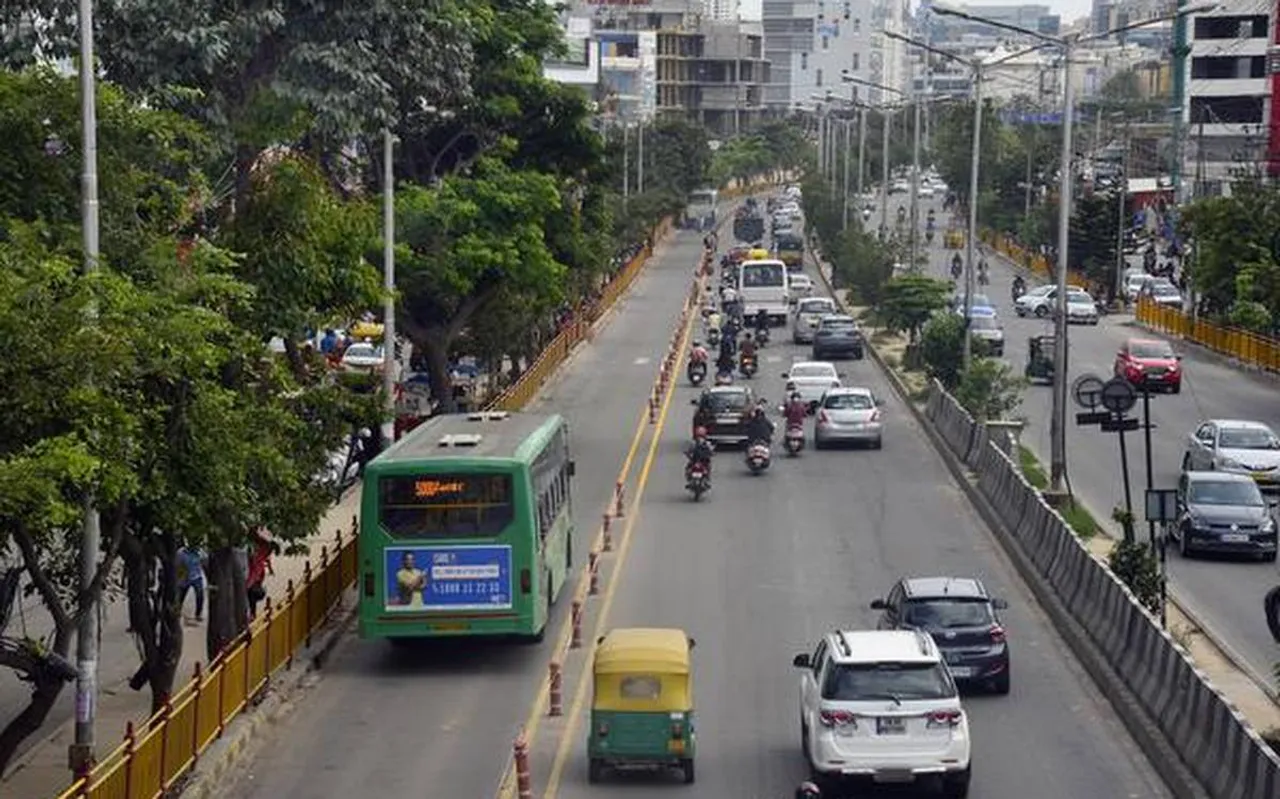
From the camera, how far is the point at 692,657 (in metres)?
29.9

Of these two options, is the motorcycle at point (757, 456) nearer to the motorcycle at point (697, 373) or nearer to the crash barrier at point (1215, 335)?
the motorcycle at point (697, 373)

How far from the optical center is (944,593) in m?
27.6

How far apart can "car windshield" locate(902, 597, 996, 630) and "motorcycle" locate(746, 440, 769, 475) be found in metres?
20.5

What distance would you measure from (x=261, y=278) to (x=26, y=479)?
10.2m

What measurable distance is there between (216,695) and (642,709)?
14.2 feet

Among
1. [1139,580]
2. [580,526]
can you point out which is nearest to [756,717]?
[1139,580]

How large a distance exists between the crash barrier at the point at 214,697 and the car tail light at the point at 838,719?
5.79m

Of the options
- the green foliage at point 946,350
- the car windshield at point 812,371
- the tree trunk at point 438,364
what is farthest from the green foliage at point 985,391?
the tree trunk at point 438,364

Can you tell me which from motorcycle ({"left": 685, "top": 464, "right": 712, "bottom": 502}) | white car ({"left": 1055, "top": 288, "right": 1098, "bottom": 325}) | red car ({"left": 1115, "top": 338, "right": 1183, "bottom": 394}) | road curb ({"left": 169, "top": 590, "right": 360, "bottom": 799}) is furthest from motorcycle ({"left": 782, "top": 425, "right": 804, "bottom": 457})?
white car ({"left": 1055, "top": 288, "right": 1098, "bottom": 325})

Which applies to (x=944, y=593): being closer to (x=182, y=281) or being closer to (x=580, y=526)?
(x=182, y=281)

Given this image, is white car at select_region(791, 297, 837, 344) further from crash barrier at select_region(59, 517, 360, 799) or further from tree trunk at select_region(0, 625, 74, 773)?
tree trunk at select_region(0, 625, 74, 773)

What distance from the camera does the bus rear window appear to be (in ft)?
93.2

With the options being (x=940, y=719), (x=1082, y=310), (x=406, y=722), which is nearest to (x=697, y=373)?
(x=1082, y=310)

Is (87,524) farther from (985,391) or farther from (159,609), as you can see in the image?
(985,391)
